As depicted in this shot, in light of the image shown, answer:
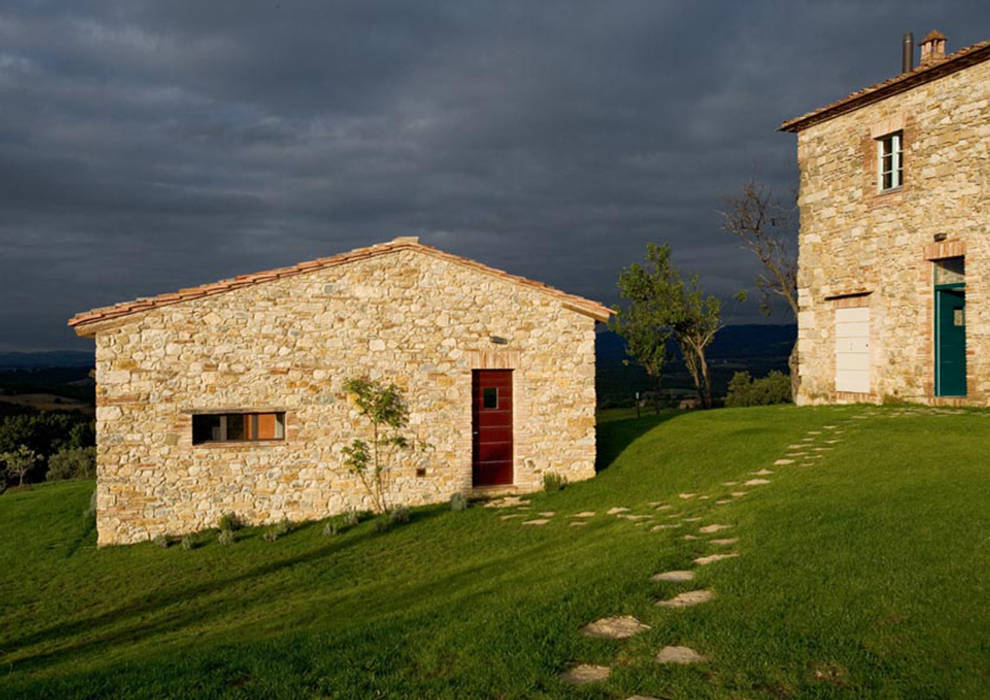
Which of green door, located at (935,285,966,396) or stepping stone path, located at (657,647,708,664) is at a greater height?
green door, located at (935,285,966,396)

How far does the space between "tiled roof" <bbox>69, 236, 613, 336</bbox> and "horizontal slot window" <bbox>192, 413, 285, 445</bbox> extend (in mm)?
2347

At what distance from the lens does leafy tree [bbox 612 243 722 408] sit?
3177 centimetres

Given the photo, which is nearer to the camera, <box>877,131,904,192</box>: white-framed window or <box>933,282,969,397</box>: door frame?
<box>933,282,969,397</box>: door frame

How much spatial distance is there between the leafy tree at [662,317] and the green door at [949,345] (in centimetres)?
1287

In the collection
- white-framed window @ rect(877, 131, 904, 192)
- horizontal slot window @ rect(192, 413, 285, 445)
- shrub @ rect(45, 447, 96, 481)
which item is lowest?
shrub @ rect(45, 447, 96, 481)

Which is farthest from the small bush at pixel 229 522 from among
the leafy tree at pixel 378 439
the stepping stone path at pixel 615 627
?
the stepping stone path at pixel 615 627

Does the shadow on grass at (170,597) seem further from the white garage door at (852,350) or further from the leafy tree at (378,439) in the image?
the white garage door at (852,350)

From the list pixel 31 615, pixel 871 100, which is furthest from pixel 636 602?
pixel 871 100

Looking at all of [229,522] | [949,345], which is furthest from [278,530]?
[949,345]

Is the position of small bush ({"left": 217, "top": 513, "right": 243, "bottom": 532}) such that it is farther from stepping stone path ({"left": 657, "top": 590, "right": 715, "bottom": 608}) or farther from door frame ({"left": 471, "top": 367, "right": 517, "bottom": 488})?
stepping stone path ({"left": 657, "top": 590, "right": 715, "bottom": 608})

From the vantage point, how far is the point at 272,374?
14.4m

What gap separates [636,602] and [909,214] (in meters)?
17.0

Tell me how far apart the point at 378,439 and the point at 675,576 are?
347 inches

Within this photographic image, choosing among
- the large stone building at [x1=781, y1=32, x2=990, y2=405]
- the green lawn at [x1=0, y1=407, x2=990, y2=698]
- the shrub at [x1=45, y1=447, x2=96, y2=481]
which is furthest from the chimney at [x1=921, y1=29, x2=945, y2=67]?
the shrub at [x1=45, y1=447, x2=96, y2=481]
